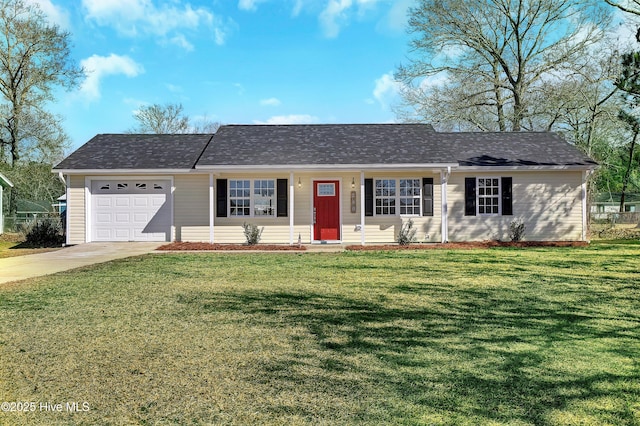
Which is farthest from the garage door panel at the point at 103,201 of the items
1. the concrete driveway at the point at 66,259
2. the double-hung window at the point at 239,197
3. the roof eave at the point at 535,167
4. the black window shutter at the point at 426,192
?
the roof eave at the point at 535,167

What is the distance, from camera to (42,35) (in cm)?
2808

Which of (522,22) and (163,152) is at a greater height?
(522,22)

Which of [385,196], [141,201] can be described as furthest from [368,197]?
[141,201]

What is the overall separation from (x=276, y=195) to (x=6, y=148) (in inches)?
884

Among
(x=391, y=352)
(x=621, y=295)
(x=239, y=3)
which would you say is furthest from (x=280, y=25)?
(x=391, y=352)

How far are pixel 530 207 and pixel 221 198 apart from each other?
1153cm

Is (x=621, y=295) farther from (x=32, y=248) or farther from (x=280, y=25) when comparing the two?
(x=32, y=248)

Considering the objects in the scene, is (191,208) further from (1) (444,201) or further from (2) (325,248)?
(1) (444,201)

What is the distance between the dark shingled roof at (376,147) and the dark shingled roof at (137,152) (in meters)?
1.09

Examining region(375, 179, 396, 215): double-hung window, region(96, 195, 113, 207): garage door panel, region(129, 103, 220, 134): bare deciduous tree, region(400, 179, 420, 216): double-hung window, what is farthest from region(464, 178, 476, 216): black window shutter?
region(129, 103, 220, 134): bare deciduous tree

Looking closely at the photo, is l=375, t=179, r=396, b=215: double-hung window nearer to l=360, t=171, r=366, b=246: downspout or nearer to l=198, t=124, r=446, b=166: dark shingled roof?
l=360, t=171, r=366, b=246: downspout

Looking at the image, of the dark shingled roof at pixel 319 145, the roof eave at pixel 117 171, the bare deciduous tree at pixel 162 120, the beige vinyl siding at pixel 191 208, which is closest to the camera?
the dark shingled roof at pixel 319 145

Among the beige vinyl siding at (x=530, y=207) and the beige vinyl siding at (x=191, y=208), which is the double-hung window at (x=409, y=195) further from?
the beige vinyl siding at (x=191, y=208)

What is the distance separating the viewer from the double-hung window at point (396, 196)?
56.4ft
